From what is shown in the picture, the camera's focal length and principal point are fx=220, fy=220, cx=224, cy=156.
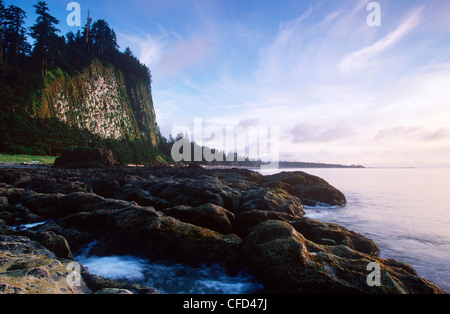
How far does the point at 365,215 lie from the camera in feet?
54.9

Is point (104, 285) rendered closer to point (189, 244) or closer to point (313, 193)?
point (189, 244)

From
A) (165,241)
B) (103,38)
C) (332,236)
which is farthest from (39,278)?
(103,38)

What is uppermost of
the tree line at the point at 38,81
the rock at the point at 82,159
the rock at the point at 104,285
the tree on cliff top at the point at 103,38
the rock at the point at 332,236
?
the tree on cliff top at the point at 103,38

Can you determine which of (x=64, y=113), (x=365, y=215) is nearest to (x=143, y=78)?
(x=64, y=113)

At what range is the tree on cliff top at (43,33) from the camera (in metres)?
52.5

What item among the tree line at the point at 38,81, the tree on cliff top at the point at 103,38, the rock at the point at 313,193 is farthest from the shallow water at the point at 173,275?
the tree on cliff top at the point at 103,38

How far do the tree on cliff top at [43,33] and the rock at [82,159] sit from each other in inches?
1154

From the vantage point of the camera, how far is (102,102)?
67.1 metres

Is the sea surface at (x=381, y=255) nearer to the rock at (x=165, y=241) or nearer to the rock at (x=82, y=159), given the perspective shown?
the rock at (x=165, y=241)

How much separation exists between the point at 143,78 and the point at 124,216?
105 metres

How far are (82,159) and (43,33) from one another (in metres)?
42.3

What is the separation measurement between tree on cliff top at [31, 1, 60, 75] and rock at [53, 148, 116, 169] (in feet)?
96.2
